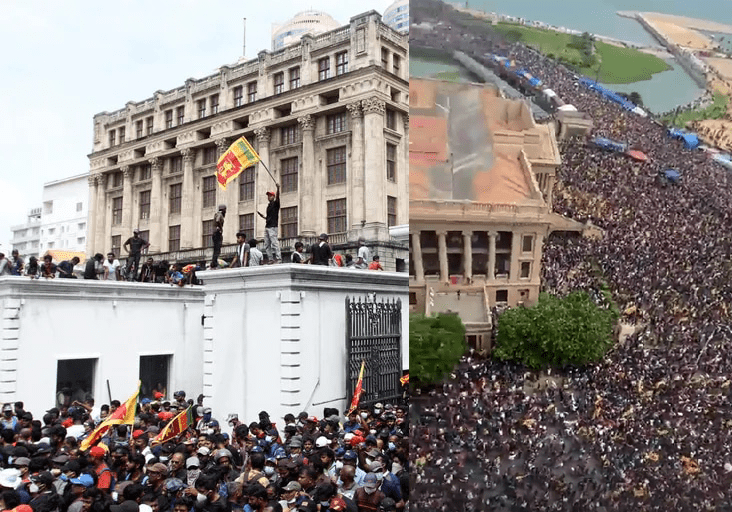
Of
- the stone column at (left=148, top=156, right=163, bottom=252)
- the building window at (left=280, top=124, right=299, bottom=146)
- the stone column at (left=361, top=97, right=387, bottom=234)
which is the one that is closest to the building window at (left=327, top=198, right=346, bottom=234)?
the stone column at (left=361, top=97, right=387, bottom=234)

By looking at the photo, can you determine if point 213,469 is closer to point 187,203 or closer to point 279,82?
point 279,82

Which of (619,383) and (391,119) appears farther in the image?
(391,119)

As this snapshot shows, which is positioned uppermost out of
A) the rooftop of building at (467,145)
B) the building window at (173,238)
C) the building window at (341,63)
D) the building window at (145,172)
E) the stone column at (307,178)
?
Answer: the building window at (341,63)

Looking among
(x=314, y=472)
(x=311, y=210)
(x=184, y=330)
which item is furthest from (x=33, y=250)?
(x=314, y=472)

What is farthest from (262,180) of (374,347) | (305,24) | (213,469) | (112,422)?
(305,24)

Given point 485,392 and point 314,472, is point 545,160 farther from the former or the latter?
point 314,472

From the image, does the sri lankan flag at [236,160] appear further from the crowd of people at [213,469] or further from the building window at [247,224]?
the building window at [247,224]

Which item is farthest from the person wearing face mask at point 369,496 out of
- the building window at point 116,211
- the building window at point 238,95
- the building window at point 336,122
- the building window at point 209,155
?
the building window at point 116,211
